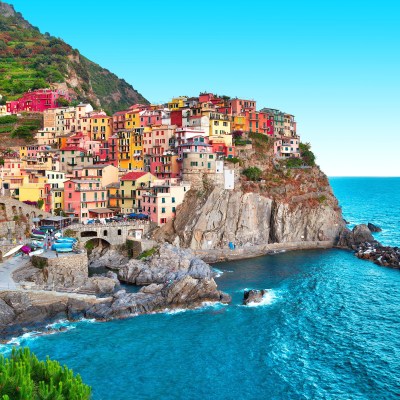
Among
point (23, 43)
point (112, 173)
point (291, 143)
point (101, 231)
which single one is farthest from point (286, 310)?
point (23, 43)

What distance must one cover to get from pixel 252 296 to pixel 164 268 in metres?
13.8

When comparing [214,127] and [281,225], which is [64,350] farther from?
[214,127]

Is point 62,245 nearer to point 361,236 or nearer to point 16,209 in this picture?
point 16,209

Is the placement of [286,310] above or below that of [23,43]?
below

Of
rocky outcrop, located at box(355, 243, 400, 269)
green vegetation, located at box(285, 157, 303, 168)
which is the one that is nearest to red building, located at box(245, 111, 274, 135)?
green vegetation, located at box(285, 157, 303, 168)

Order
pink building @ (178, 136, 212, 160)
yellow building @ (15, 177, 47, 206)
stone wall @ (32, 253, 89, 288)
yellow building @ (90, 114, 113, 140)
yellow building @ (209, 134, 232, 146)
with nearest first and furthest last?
stone wall @ (32, 253, 89, 288), yellow building @ (15, 177, 47, 206), pink building @ (178, 136, 212, 160), yellow building @ (209, 134, 232, 146), yellow building @ (90, 114, 113, 140)

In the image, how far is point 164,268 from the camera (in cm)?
6297

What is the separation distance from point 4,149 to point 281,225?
196 feet

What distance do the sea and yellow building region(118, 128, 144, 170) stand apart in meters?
43.0

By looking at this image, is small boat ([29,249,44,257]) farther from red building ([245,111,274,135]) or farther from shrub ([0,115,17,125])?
shrub ([0,115,17,125])

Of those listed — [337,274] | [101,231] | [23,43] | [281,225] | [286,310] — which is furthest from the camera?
[23,43]

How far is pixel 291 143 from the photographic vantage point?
107 meters

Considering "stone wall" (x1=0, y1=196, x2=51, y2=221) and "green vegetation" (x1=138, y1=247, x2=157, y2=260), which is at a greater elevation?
"stone wall" (x1=0, y1=196, x2=51, y2=221)

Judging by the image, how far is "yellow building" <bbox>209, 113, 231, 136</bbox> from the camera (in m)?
96.6
